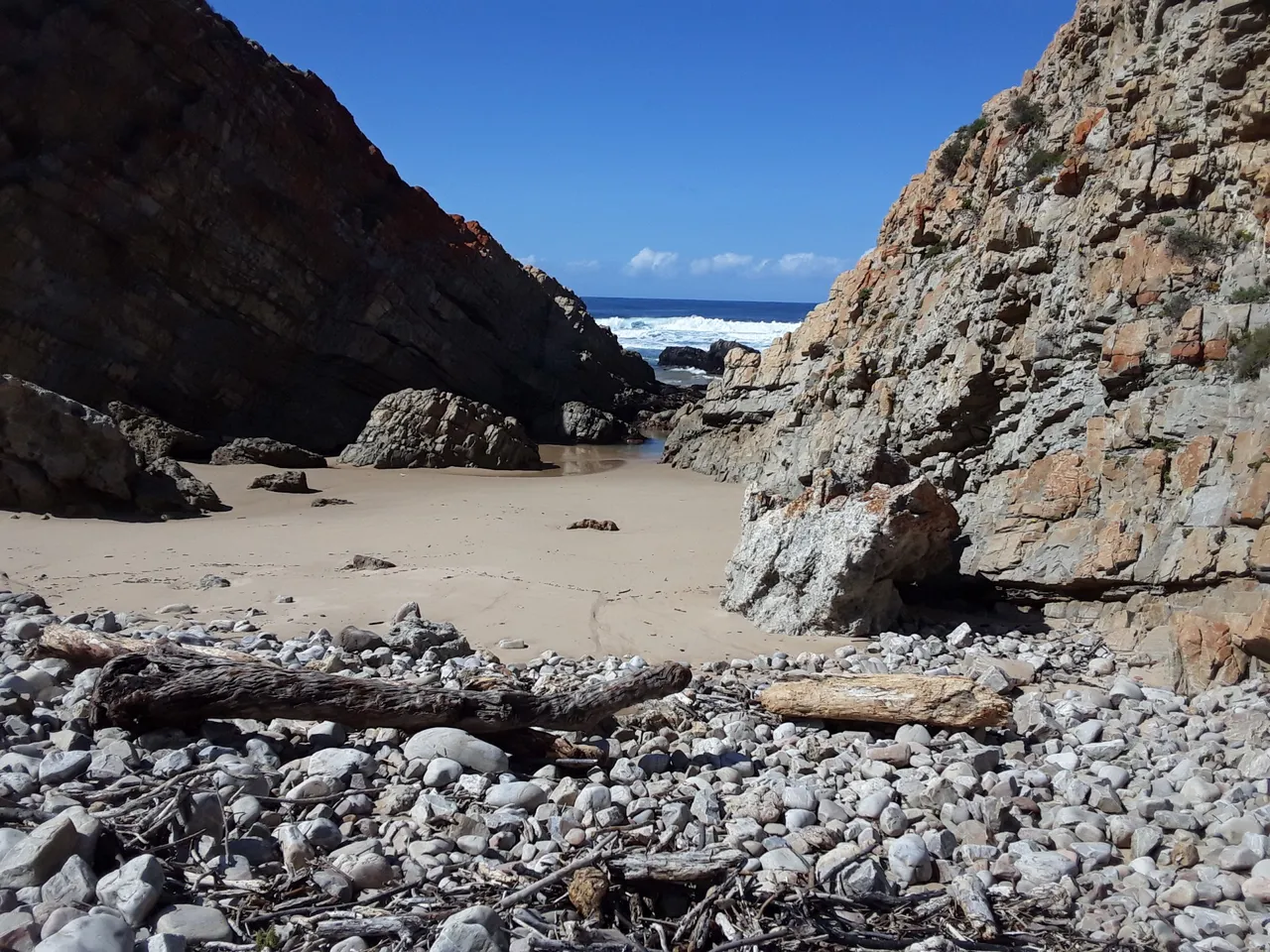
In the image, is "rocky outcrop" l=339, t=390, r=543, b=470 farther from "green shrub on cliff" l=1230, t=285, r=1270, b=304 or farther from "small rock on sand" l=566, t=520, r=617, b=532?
"green shrub on cliff" l=1230, t=285, r=1270, b=304

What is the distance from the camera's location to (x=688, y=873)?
325 cm

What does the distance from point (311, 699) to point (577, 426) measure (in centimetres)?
2105

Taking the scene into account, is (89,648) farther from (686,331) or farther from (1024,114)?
(686,331)

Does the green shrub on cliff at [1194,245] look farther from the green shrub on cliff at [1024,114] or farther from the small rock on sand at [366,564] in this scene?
the small rock on sand at [366,564]

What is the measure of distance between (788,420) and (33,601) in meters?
11.0

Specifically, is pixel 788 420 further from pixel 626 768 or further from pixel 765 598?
pixel 626 768

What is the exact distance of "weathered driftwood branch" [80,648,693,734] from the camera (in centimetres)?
407

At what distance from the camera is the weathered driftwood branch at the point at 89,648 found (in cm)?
498

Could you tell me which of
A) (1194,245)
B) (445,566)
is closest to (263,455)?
(445,566)

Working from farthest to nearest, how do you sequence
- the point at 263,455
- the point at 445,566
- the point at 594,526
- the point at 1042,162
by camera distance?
the point at 263,455
the point at 594,526
the point at 1042,162
the point at 445,566

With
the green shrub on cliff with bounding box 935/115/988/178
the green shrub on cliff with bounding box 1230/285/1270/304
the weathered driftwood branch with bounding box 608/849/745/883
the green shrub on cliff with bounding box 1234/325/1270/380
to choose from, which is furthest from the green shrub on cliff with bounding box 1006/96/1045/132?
the weathered driftwood branch with bounding box 608/849/745/883

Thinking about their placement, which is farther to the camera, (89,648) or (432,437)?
(432,437)

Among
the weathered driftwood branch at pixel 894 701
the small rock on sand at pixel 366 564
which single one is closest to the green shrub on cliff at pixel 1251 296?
the weathered driftwood branch at pixel 894 701

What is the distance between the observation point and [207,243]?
20562mm
